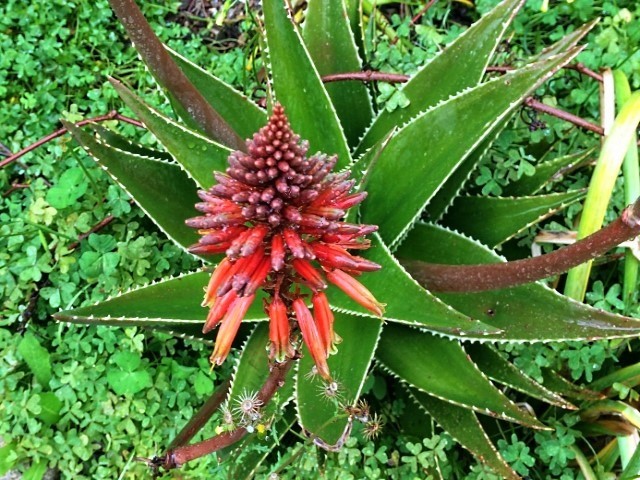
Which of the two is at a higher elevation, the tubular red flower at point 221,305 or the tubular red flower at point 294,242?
the tubular red flower at point 294,242

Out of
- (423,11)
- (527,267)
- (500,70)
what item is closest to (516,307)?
(527,267)

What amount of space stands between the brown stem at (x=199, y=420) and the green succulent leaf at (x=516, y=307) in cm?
85

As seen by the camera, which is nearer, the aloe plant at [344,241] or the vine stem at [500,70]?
the aloe plant at [344,241]

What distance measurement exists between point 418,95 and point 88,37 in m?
2.17

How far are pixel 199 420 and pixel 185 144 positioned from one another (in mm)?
973

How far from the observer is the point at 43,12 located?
3479mm

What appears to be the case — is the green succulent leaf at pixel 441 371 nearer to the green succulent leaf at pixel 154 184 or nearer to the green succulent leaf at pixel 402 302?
the green succulent leaf at pixel 402 302

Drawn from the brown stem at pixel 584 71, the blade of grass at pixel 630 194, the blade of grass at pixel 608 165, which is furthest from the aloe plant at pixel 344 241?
the brown stem at pixel 584 71

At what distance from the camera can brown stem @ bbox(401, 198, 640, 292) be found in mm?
1392

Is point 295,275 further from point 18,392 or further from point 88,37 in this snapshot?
point 88,37

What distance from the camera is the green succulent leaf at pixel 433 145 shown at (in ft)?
6.41

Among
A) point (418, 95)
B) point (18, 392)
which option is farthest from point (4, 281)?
point (418, 95)

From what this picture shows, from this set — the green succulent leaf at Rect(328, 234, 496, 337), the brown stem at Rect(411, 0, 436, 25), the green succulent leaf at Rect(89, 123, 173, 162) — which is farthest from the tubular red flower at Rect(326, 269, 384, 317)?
the brown stem at Rect(411, 0, 436, 25)

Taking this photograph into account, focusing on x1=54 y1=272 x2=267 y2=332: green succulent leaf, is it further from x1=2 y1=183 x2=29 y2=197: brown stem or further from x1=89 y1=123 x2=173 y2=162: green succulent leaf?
x1=2 y1=183 x2=29 y2=197: brown stem
